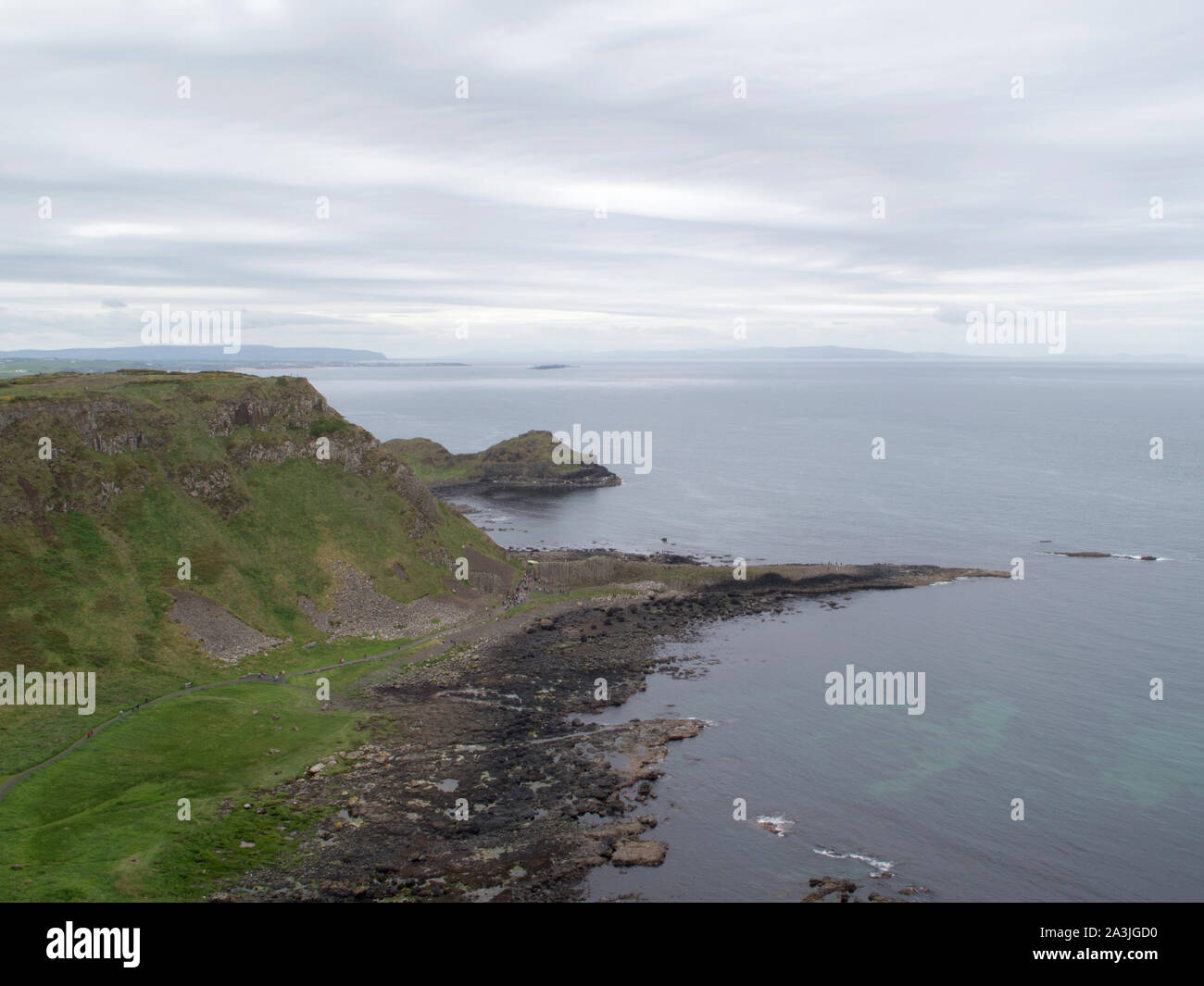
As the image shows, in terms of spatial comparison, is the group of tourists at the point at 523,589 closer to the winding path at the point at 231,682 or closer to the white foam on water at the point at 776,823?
the winding path at the point at 231,682

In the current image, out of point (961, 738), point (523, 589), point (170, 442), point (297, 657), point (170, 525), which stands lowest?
point (961, 738)

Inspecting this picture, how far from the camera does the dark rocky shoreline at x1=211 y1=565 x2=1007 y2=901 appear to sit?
51156 millimetres

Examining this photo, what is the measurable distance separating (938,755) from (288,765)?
162ft

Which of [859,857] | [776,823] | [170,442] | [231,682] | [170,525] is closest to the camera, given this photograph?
[859,857]

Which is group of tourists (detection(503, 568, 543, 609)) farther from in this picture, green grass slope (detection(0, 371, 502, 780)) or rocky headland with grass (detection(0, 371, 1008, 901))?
green grass slope (detection(0, 371, 502, 780))

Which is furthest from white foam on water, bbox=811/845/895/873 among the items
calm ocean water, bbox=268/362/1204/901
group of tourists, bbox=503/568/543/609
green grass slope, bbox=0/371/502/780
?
group of tourists, bbox=503/568/543/609

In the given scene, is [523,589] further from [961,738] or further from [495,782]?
[961,738]

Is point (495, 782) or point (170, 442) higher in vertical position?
point (170, 442)

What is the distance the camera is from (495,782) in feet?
209

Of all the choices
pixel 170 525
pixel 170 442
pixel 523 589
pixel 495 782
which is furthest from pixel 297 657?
pixel 523 589

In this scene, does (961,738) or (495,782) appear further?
(961,738)

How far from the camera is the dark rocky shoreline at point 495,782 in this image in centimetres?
5116

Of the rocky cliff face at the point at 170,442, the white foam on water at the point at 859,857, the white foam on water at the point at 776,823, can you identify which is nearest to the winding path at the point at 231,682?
the rocky cliff face at the point at 170,442
